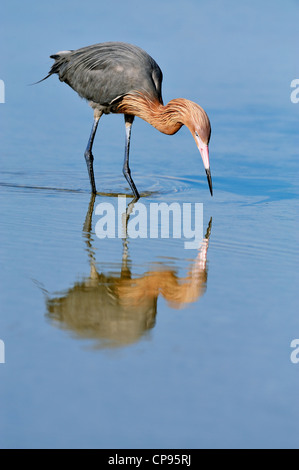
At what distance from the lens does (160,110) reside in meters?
9.00

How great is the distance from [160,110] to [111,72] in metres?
0.74

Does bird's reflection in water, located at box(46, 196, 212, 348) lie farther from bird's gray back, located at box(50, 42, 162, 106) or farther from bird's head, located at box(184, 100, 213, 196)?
bird's gray back, located at box(50, 42, 162, 106)

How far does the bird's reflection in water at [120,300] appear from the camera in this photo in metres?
4.72

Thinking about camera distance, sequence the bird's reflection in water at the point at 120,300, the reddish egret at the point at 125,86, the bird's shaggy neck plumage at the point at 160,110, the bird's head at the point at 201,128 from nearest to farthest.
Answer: the bird's reflection in water at the point at 120,300, the bird's head at the point at 201,128, the bird's shaggy neck plumage at the point at 160,110, the reddish egret at the point at 125,86

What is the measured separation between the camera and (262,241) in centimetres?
702

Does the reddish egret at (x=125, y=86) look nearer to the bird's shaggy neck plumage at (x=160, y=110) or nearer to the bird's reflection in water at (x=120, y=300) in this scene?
the bird's shaggy neck plumage at (x=160, y=110)

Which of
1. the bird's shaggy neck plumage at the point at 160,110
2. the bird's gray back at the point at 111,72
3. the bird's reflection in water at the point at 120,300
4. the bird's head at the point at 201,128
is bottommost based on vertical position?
the bird's reflection in water at the point at 120,300

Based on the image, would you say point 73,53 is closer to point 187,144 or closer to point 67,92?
point 187,144

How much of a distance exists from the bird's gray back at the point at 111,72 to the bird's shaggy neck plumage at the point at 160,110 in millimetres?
95

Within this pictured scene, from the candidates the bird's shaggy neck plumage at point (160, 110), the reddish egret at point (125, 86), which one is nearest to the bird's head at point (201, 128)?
the bird's shaggy neck plumage at point (160, 110)

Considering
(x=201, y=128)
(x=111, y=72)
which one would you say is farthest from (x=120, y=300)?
(x=111, y=72)

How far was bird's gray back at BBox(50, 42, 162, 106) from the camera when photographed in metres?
9.06

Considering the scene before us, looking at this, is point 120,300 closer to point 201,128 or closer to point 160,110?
point 201,128

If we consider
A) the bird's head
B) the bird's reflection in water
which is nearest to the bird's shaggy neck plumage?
the bird's head
